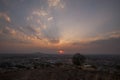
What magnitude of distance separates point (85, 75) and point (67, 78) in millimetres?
2108

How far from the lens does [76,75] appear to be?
51.8ft

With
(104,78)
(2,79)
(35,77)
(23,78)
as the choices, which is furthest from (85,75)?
(2,79)

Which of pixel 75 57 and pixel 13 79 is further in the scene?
pixel 75 57

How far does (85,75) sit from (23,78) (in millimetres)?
6684

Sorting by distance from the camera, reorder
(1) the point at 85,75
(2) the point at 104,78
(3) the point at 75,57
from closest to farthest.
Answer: (2) the point at 104,78, (1) the point at 85,75, (3) the point at 75,57

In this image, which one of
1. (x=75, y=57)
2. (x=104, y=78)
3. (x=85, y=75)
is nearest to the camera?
(x=104, y=78)

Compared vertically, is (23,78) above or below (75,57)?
below

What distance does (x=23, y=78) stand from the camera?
15.4 metres

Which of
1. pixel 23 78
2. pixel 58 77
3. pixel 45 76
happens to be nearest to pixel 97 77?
pixel 58 77

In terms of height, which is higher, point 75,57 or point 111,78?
point 75,57

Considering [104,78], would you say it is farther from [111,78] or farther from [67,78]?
[67,78]

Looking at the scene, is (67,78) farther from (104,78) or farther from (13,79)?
(13,79)

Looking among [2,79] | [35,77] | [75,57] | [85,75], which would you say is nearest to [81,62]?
[75,57]

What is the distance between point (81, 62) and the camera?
1123 inches
